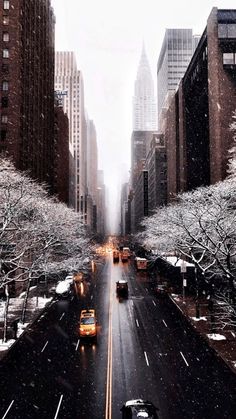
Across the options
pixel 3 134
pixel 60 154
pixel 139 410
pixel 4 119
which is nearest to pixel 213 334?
pixel 139 410

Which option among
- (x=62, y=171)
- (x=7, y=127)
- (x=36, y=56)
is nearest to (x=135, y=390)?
(x=7, y=127)

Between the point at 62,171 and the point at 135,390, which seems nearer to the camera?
the point at 135,390

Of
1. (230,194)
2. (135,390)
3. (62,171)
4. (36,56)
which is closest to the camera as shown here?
(135,390)

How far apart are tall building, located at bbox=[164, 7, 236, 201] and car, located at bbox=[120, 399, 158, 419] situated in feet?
127

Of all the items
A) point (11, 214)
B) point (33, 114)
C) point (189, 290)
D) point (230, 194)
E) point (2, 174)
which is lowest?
point (189, 290)

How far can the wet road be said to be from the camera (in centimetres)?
1489

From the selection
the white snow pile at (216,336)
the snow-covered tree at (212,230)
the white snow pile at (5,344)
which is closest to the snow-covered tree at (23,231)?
the white snow pile at (5,344)

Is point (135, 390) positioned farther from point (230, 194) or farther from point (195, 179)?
point (195, 179)

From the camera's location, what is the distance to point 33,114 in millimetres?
70125

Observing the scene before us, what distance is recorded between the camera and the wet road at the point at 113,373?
48.9 feet

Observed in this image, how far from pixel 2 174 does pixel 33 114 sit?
113ft

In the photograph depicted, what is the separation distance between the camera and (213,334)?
24984 millimetres

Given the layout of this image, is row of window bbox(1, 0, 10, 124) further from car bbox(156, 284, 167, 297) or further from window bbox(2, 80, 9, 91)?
car bbox(156, 284, 167, 297)

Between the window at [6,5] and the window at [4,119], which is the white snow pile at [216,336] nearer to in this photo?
the window at [4,119]
